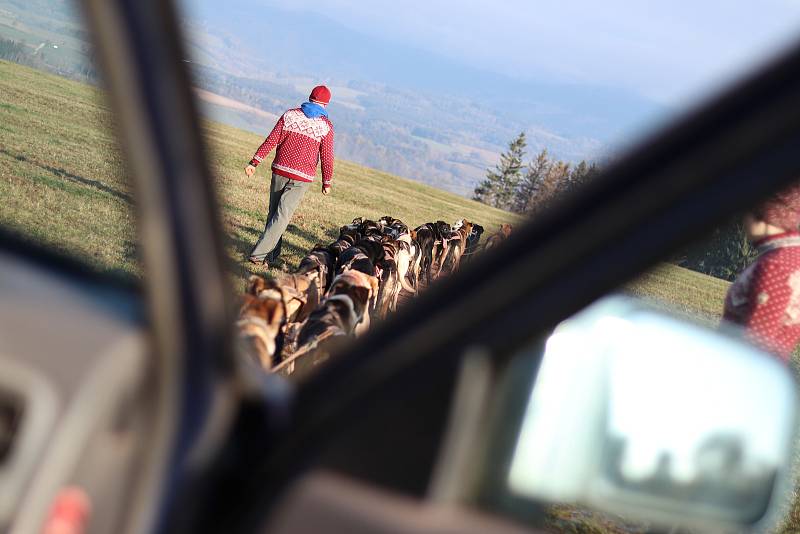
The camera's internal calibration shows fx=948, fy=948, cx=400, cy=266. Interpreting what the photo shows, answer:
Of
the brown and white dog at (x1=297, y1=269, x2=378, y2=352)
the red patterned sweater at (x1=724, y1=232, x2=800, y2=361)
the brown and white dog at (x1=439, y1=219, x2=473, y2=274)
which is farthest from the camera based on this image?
Answer: the brown and white dog at (x1=439, y1=219, x2=473, y2=274)

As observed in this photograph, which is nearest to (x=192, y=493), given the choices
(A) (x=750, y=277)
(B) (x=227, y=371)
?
(B) (x=227, y=371)

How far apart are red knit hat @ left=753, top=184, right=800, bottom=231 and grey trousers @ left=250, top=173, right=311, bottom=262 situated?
7989 millimetres

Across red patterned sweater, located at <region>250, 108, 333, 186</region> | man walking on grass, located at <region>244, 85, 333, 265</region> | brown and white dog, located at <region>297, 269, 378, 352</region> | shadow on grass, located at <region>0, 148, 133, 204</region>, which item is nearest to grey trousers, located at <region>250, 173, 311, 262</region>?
man walking on grass, located at <region>244, 85, 333, 265</region>

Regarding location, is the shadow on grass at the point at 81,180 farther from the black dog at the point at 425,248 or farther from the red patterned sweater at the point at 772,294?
the red patterned sweater at the point at 772,294

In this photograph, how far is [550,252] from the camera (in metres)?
0.74

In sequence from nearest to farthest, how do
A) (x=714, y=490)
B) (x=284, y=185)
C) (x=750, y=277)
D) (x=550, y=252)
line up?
(x=550, y=252) → (x=714, y=490) → (x=750, y=277) → (x=284, y=185)

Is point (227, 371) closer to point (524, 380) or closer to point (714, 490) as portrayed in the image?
point (524, 380)

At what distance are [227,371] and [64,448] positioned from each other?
0.19 metres

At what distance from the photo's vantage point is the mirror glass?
923mm

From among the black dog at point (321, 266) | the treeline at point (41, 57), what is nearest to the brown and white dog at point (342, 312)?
the black dog at point (321, 266)

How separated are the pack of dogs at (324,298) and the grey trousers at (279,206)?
2.72m

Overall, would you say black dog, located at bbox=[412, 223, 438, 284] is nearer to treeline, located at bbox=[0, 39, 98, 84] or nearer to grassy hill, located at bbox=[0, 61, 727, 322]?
grassy hill, located at bbox=[0, 61, 727, 322]

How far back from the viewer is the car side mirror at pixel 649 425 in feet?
3.02

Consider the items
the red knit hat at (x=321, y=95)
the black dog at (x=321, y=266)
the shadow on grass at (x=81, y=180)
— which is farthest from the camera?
the shadow on grass at (x=81, y=180)
